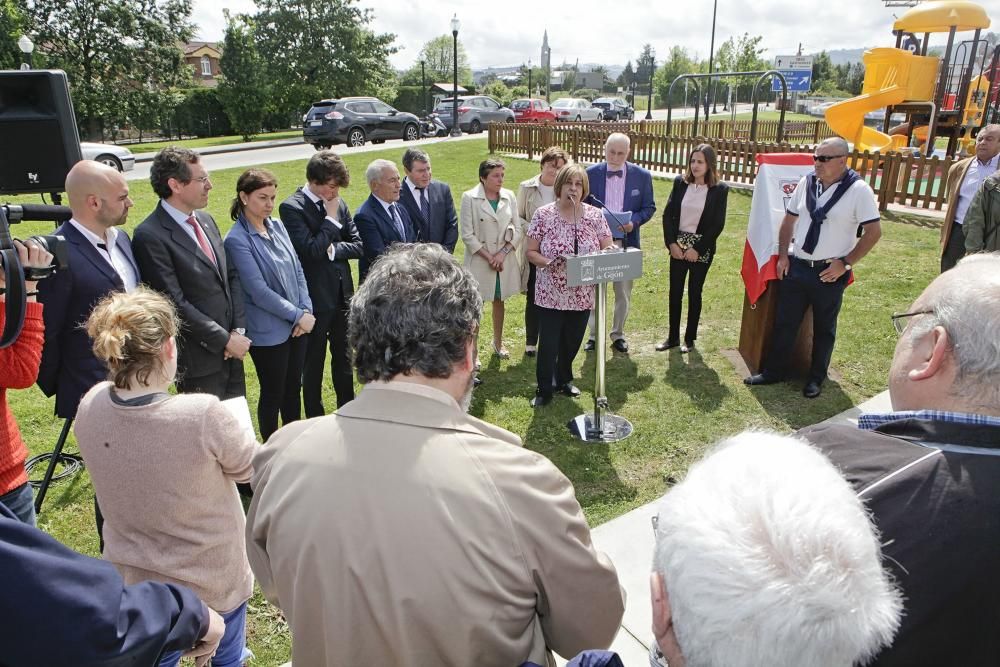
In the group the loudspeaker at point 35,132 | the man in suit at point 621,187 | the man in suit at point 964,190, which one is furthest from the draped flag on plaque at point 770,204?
the loudspeaker at point 35,132

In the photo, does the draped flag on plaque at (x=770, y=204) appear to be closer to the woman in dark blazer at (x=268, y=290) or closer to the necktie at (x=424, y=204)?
the necktie at (x=424, y=204)

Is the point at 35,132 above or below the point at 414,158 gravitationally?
above

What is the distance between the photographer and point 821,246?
4.60 m

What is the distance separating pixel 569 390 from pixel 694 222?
75.0 inches

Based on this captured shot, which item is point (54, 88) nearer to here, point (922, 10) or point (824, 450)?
point (824, 450)

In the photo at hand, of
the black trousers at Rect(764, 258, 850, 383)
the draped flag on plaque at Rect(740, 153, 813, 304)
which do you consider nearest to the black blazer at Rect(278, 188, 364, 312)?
the draped flag on plaque at Rect(740, 153, 813, 304)

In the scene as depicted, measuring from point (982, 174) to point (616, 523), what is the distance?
558 centimetres

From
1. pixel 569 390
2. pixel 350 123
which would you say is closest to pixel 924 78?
pixel 569 390

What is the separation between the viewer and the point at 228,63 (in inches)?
1236

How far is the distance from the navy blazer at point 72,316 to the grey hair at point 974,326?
10.4 feet

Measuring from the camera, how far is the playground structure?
14945 millimetres

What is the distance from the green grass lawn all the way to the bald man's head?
5.65ft

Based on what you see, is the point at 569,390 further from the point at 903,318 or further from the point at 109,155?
the point at 109,155

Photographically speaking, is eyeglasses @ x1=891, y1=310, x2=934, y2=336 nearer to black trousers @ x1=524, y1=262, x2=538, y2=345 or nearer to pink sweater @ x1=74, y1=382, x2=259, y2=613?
pink sweater @ x1=74, y1=382, x2=259, y2=613
